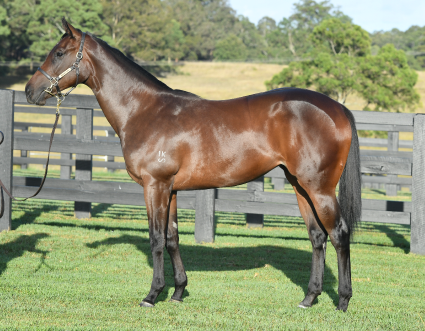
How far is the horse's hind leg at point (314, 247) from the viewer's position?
4.45 m

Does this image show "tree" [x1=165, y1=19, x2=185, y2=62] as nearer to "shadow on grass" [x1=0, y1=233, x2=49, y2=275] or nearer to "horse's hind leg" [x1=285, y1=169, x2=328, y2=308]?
"shadow on grass" [x1=0, y1=233, x2=49, y2=275]

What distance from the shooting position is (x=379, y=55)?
30938 mm

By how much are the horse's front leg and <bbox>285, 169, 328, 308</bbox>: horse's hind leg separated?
4.38 feet

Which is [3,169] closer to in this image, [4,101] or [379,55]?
[4,101]

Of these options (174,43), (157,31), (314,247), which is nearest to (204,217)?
(314,247)

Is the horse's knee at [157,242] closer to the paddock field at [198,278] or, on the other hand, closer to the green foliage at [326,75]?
the paddock field at [198,278]

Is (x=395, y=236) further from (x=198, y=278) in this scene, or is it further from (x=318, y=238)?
(x=198, y=278)

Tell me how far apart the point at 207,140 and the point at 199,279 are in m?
1.77

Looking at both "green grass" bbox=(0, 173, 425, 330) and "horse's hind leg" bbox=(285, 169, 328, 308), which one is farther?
"horse's hind leg" bbox=(285, 169, 328, 308)

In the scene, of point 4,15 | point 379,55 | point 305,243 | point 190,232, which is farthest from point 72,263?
point 4,15

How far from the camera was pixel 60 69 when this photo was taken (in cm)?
443

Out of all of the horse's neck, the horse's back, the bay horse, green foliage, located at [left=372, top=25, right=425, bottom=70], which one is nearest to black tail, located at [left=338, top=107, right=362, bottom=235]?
the bay horse

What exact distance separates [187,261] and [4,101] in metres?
3.69

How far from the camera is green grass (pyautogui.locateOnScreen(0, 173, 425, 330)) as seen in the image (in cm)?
391
